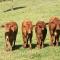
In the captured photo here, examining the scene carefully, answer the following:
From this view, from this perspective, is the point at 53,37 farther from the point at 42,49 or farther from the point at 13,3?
the point at 13,3

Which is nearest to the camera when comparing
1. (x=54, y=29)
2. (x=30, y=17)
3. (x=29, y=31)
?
(x=29, y=31)

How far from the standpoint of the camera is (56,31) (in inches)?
592

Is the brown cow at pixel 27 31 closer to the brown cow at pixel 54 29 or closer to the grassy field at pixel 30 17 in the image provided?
the grassy field at pixel 30 17

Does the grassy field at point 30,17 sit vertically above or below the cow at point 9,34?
below

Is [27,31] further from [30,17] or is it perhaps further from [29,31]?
[30,17]

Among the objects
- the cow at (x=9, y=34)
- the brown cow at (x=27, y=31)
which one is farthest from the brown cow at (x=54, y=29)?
the cow at (x=9, y=34)

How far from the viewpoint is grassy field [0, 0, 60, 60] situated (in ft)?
45.9

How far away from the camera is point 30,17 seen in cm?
2811

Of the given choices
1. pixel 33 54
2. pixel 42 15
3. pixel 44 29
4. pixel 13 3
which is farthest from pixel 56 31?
pixel 13 3

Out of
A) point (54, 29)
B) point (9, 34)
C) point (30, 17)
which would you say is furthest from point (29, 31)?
point (30, 17)

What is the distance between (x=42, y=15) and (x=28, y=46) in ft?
43.5

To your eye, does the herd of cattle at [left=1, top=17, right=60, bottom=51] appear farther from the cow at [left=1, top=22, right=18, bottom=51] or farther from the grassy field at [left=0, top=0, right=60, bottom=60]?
the grassy field at [left=0, top=0, right=60, bottom=60]

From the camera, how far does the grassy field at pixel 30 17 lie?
14.0m

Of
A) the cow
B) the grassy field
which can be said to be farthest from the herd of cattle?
the grassy field
